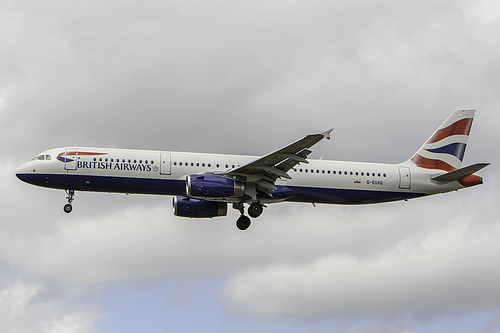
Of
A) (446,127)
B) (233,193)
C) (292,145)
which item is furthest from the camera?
(446,127)

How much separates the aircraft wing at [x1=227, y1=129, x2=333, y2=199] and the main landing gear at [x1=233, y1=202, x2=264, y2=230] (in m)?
1.35

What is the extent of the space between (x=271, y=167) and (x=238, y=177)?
2.18m

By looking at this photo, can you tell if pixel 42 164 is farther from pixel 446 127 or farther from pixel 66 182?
pixel 446 127

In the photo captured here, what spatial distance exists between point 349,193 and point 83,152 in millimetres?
17147

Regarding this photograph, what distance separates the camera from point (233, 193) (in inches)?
2164

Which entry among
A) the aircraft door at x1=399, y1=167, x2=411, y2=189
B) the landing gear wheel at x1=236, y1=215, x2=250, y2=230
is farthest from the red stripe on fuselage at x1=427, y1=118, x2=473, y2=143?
the landing gear wheel at x1=236, y1=215, x2=250, y2=230

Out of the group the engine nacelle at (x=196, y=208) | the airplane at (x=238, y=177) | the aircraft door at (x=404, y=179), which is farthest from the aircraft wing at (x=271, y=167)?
the aircraft door at (x=404, y=179)

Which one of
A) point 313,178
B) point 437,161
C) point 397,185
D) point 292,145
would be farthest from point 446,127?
point 292,145

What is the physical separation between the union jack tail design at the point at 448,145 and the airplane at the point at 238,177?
0.69ft

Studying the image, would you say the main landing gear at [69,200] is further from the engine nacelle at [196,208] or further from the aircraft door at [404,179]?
the aircraft door at [404,179]

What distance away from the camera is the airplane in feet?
179

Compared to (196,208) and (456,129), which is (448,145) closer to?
(456,129)

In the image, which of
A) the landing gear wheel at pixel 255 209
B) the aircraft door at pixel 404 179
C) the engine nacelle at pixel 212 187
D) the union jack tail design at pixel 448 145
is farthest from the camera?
the union jack tail design at pixel 448 145

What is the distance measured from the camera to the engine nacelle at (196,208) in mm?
59300
